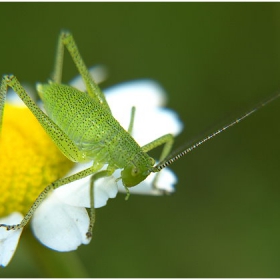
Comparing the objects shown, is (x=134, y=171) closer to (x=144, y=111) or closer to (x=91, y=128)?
(x=91, y=128)

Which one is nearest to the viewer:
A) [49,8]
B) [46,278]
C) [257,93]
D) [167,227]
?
[46,278]

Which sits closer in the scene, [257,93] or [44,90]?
[44,90]

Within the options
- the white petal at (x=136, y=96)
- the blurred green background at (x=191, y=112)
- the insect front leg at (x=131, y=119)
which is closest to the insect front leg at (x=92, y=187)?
the insect front leg at (x=131, y=119)

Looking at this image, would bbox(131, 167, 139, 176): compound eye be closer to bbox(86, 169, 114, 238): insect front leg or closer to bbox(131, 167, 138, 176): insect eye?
bbox(131, 167, 138, 176): insect eye

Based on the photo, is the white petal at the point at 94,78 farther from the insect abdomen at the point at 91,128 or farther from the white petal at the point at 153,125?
the insect abdomen at the point at 91,128

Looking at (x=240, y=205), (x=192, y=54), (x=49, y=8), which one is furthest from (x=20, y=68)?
(x=240, y=205)

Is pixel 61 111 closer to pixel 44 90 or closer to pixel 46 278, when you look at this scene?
pixel 44 90

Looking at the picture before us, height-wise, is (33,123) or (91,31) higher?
(91,31)
